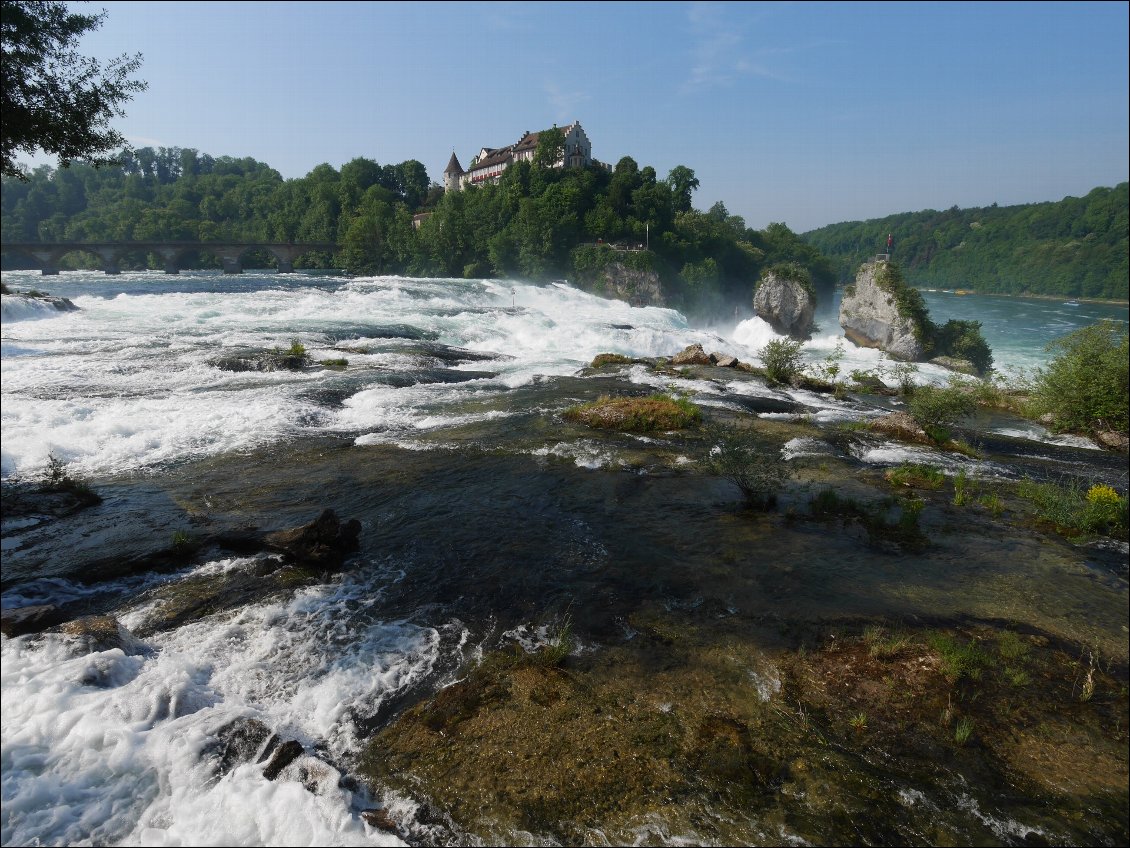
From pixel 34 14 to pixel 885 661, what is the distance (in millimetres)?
13153

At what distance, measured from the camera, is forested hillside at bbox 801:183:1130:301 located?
3907 inches

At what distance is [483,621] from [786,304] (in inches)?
1946

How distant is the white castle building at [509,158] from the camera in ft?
286

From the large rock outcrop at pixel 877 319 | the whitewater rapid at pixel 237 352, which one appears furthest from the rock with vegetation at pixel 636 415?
the large rock outcrop at pixel 877 319

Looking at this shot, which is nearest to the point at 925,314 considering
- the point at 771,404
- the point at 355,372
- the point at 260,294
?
the point at 771,404

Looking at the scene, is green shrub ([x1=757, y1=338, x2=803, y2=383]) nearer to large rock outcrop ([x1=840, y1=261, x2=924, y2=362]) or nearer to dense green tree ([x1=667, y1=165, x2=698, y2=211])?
large rock outcrop ([x1=840, y1=261, x2=924, y2=362])

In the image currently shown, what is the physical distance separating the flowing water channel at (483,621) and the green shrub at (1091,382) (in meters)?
1.64

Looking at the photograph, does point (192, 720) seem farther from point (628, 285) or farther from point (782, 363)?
point (628, 285)

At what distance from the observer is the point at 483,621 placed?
673 cm

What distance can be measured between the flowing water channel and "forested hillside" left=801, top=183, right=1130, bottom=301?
→ 355 ft

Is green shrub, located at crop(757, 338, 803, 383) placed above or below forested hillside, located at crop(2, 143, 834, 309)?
below

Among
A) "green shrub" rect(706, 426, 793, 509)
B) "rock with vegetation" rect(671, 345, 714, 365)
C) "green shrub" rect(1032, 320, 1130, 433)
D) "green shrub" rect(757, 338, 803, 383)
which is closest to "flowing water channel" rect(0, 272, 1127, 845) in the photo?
"green shrub" rect(706, 426, 793, 509)

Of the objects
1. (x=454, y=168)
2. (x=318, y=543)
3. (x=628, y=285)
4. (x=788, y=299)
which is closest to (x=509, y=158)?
(x=454, y=168)

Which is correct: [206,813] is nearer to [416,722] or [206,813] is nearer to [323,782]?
[323,782]
